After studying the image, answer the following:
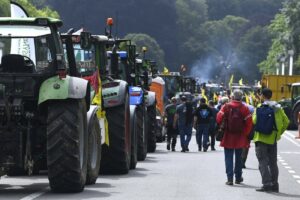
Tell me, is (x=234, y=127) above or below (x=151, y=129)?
above

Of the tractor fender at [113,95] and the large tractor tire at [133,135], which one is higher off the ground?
the tractor fender at [113,95]

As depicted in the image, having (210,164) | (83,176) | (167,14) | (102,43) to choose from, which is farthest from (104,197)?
(167,14)

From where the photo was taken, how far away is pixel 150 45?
184625 millimetres

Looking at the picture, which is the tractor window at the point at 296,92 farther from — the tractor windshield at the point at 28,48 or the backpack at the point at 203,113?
the tractor windshield at the point at 28,48

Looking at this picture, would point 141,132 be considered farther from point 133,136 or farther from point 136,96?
point 133,136

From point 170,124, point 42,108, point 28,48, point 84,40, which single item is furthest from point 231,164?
point 170,124

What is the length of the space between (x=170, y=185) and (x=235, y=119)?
5.72 feet

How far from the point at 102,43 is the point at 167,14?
17605 cm

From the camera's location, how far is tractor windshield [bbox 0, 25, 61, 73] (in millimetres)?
17375

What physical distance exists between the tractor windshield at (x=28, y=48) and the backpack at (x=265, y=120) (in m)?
3.88

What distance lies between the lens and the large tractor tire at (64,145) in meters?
16.8

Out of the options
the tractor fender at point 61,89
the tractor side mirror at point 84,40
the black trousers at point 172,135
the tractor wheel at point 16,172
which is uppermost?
the tractor side mirror at point 84,40

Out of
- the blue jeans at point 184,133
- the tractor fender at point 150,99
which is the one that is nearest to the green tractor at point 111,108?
the tractor fender at point 150,99

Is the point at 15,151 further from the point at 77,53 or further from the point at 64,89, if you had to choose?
the point at 77,53
